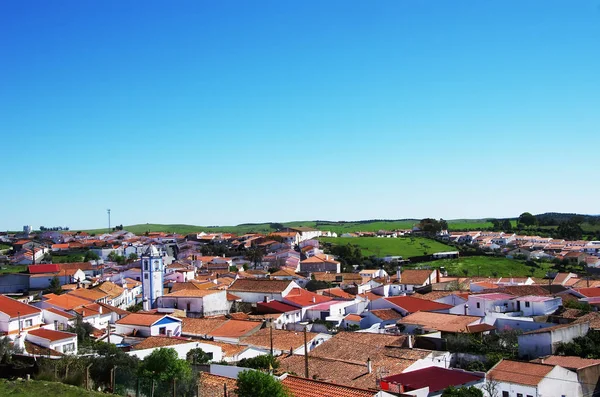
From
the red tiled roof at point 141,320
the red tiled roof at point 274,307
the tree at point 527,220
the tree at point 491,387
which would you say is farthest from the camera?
the tree at point 527,220

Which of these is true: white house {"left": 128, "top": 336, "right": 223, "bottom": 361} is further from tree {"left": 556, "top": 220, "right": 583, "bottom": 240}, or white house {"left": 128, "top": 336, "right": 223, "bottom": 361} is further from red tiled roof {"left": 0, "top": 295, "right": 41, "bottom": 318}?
tree {"left": 556, "top": 220, "right": 583, "bottom": 240}

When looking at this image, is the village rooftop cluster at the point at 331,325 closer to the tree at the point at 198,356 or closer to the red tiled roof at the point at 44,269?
the red tiled roof at the point at 44,269

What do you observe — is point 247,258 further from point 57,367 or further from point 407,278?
point 57,367

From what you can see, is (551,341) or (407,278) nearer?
(551,341)

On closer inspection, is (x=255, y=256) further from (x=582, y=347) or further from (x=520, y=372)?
(x=520, y=372)

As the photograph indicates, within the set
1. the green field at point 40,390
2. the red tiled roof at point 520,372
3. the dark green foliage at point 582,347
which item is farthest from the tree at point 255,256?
the green field at point 40,390

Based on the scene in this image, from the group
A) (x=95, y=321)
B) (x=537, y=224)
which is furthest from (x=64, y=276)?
(x=537, y=224)
